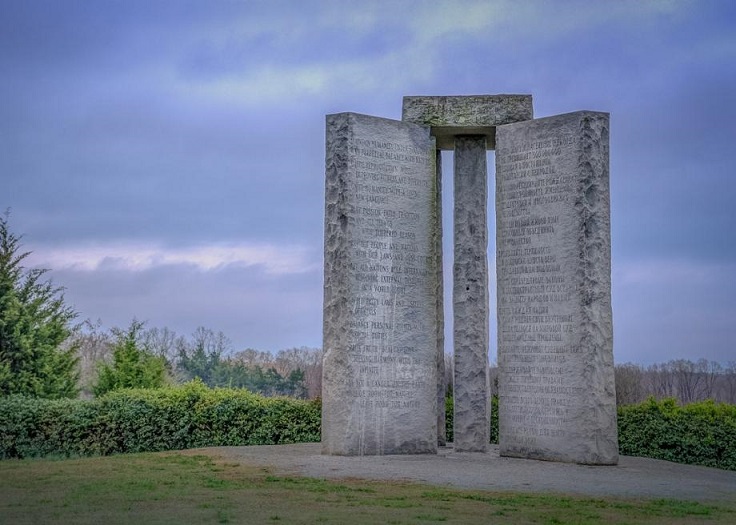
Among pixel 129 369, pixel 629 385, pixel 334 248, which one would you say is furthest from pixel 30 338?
pixel 629 385

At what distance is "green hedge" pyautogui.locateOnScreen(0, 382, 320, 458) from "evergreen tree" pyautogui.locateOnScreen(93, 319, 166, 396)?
9.81ft

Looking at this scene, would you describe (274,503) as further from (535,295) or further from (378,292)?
(535,295)

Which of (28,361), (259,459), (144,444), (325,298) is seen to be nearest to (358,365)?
(325,298)

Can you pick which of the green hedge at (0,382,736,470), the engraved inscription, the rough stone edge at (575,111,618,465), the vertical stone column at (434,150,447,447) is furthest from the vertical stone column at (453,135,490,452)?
the green hedge at (0,382,736,470)

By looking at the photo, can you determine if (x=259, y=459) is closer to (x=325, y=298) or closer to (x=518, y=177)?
(x=325, y=298)

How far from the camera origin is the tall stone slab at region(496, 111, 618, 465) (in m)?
12.5

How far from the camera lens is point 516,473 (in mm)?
11297

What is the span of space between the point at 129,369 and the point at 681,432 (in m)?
11.5

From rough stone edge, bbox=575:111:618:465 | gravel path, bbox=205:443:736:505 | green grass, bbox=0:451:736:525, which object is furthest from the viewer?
rough stone edge, bbox=575:111:618:465

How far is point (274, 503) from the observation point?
8.63m

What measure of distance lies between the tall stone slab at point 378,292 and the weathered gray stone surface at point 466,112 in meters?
0.43

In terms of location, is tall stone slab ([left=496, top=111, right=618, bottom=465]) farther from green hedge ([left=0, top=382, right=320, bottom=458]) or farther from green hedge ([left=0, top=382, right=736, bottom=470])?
green hedge ([left=0, top=382, right=320, bottom=458])

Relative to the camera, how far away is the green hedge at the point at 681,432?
13773 millimetres

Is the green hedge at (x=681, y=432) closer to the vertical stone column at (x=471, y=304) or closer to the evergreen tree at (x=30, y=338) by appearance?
the vertical stone column at (x=471, y=304)
